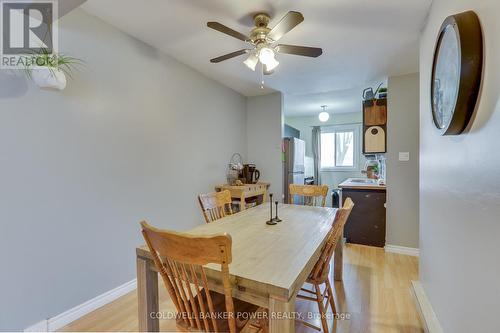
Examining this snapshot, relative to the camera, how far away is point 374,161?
4.91 m

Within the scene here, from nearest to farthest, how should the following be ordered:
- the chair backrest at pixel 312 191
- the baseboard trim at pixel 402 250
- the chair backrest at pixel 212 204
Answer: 1. the chair backrest at pixel 212 204
2. the chair backrest at pixel 312 191
3. the baseboard trim at pixel 402 250

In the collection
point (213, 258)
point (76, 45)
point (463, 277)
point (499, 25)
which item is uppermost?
point (76, 45)

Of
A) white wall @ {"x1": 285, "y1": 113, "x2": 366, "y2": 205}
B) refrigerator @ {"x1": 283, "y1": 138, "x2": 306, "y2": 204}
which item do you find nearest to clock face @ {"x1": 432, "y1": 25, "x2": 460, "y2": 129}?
refrigerator @ {"x1": 283, "y1": 138, "x2": 306, "y2": 204}

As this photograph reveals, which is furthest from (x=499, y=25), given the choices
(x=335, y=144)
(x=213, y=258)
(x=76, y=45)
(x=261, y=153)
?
(x=335, y=144)

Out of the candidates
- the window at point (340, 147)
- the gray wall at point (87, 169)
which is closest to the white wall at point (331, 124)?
the window at point (340, 147)

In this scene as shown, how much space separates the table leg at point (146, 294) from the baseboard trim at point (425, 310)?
1.65m

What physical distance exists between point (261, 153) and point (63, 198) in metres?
2.83

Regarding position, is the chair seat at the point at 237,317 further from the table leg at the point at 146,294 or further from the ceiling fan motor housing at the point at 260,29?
the ceiling fan motor housing at the point at 260,29

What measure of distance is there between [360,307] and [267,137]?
271 cm

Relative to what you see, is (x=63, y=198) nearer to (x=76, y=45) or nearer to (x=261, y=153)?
(x=76, y=45)

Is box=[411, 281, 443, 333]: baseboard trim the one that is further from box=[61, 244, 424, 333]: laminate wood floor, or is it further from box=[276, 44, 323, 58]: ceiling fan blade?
box=[276, 44, 323, 58]: ceiling fan blade

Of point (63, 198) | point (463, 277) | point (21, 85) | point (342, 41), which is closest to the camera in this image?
point (463, 277)

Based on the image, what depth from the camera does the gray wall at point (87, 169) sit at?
1473 millimetres

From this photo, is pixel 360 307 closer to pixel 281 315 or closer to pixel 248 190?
pixel 281 315
